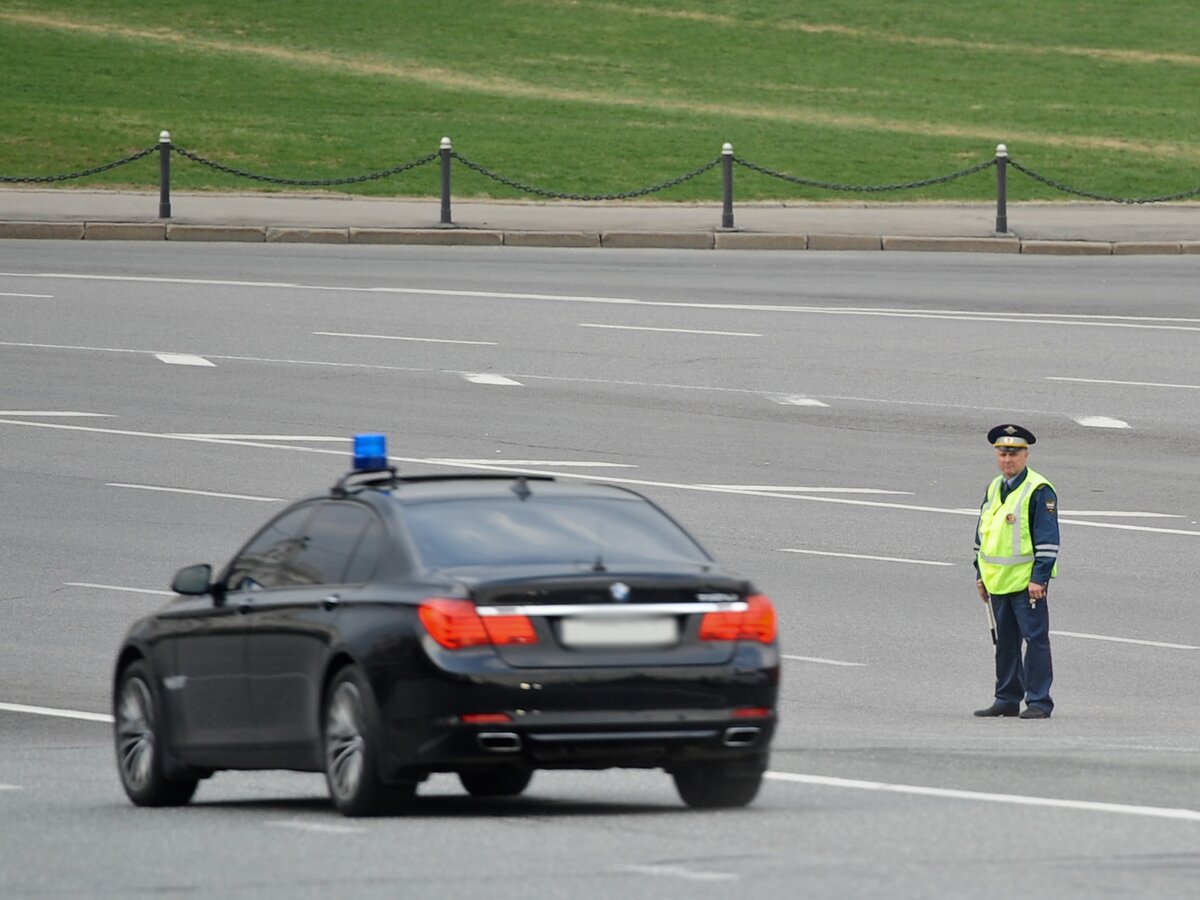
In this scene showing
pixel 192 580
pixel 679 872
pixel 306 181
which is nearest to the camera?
pixel 679 872

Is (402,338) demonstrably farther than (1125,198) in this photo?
No

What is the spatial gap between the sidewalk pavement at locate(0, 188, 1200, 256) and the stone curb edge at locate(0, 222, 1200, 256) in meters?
0.01

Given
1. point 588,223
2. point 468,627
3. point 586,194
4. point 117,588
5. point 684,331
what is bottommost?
point 117,588

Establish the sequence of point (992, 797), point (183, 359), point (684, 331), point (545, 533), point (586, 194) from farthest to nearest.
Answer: point (586, 194)
point (684, 331)
point (183, 359)
point (992, 797)
point (545, 533)

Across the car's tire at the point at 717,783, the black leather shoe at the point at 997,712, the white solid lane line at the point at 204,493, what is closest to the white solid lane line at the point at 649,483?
the white solid lane line at the point at 204,493

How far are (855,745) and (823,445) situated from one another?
10.3 m

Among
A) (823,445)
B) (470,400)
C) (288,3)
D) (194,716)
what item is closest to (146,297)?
(470,400)

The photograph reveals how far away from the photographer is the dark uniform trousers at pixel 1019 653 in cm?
1411

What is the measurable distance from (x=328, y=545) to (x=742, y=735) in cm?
184

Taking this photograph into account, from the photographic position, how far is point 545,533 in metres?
9.52

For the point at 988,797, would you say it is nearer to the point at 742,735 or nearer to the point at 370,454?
the point at 742,735

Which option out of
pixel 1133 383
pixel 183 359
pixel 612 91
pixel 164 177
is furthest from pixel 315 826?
pixel 612 91

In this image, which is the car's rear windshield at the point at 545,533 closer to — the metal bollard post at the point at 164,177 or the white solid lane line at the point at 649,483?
the white solid lane line at the point at 649,483

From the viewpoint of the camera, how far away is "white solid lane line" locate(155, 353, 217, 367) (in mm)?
25734
